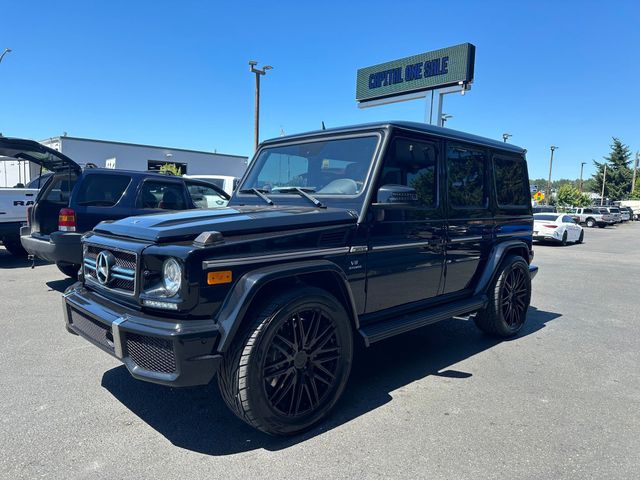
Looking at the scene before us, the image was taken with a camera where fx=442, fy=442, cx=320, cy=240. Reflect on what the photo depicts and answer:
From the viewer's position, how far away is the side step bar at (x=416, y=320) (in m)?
3.25

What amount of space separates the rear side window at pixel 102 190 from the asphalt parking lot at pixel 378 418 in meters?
A: 2.17

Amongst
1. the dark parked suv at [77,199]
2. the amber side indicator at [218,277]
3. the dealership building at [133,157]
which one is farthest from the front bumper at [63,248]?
the dealership building at [133,157]

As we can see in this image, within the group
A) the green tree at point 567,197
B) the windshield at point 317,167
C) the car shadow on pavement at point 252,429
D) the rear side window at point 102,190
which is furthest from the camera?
the green tree at point 567,197

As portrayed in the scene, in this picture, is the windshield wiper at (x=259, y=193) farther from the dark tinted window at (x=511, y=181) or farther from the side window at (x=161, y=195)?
the side window at (x=161, y=195)

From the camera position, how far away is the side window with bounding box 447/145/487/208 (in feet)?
13.5

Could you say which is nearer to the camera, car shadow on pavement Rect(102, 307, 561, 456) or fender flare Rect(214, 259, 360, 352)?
fender flare Rect(214, 259, 360, 352)

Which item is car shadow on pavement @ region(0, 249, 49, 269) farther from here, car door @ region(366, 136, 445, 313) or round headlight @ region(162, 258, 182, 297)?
car door @ region(366, 136, 445, 313)

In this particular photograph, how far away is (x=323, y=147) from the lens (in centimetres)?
378

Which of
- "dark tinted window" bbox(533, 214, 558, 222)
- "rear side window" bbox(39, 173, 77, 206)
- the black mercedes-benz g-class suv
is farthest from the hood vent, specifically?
"dark tinted window" bbox(533, 214, 558, 222)

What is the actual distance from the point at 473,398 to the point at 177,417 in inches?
86.3

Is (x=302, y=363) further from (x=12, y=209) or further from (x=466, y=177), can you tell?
(x=12, y=209)

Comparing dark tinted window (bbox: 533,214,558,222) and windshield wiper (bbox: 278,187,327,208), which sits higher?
windshield wiper (bbox: 278,187,327,208)

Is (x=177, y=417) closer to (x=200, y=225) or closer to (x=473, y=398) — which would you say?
(x=200, y=225)

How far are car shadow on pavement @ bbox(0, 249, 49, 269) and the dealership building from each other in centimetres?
1240
